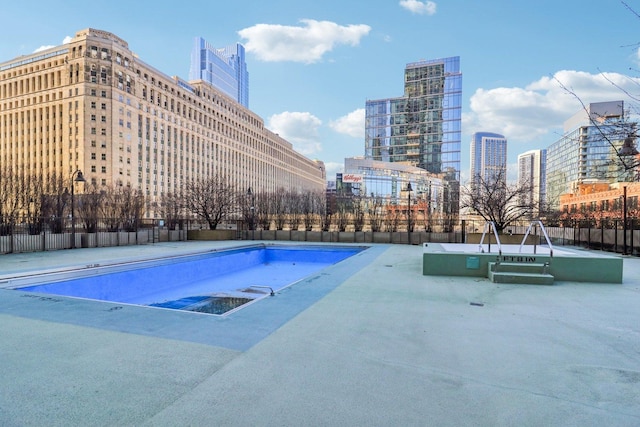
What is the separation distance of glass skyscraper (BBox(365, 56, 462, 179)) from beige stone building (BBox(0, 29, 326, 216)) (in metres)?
36.0

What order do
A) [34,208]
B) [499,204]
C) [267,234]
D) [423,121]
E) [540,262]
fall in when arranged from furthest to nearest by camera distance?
[423,121], [267,234], [499,204], [34,208], [540,262]

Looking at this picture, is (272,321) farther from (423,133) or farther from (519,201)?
(423,133)

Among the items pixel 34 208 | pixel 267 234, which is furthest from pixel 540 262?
pixel 34 208

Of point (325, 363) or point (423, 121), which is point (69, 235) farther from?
point (423, 121)

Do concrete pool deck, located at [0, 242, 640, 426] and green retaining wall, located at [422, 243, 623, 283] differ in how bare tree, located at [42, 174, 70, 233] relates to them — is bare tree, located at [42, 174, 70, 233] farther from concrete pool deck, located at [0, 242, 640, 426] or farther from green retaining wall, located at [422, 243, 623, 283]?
green retaining wall, located at [422, 243, 623, 283]

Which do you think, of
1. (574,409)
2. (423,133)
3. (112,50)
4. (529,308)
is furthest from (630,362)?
(112,50)

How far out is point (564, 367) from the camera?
3598 millimetres

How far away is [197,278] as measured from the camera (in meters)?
13.5

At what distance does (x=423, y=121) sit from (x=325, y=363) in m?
78.4

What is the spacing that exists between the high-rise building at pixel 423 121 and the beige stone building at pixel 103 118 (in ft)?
119

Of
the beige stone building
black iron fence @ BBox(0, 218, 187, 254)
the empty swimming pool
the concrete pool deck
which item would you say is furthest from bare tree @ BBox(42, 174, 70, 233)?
the beige stone building

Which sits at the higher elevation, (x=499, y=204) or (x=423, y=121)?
(x=423, y=121)

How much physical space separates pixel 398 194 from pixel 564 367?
2610 inches

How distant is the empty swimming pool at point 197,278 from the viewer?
27.9ft
